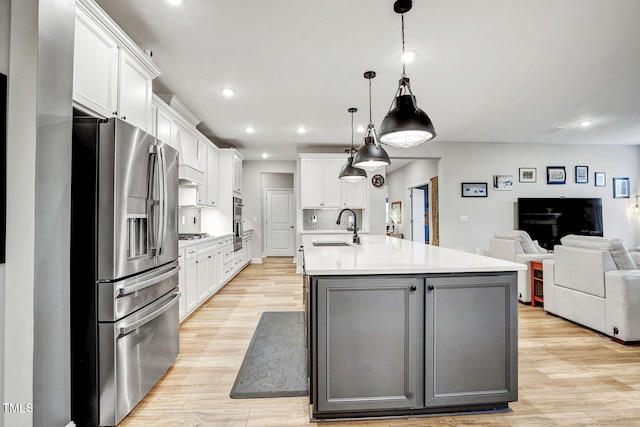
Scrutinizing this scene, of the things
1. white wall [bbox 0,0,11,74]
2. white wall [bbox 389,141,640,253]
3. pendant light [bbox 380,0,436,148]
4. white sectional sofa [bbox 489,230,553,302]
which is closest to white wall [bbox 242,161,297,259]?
white wall [bbox 389,141,640,253]

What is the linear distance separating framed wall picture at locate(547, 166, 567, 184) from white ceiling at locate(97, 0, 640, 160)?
1525mm

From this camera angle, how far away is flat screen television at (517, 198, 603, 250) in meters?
6.32

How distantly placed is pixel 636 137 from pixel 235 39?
7.42m

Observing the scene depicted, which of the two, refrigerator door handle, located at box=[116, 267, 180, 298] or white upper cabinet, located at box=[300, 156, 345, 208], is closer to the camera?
refrigerator door handle, located at box=[116, 267, 180, 298]

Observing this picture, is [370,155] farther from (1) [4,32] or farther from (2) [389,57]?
(1) [4,32]

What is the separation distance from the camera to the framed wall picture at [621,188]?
6.58 meters

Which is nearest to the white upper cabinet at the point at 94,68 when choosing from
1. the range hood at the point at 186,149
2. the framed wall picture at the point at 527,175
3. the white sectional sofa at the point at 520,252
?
the range hood at the point at 186,149

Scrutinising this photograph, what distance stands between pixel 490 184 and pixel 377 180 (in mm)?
2249

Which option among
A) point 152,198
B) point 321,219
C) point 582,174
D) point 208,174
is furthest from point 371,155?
point 582,174

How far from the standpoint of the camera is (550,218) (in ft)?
20.7

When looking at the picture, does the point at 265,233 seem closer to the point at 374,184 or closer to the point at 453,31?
the point at 374,184

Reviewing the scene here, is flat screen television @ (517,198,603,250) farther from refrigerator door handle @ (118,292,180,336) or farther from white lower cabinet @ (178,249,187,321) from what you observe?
refrigerator door handle @ (118,292,180,336)

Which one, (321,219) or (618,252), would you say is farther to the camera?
(321,219)

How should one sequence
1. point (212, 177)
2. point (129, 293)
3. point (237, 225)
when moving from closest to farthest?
point (129, 293) < point (212, 177) < point (237, 225)
